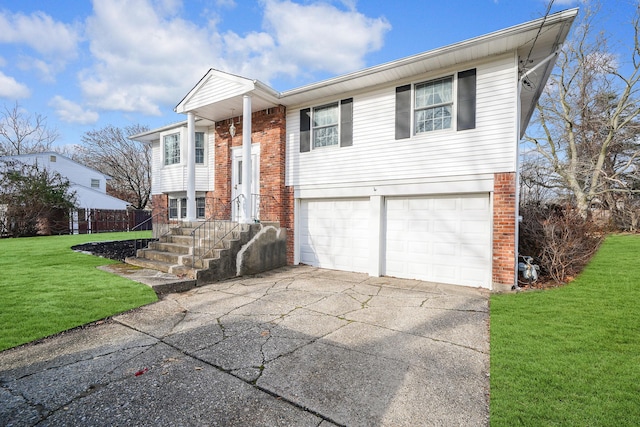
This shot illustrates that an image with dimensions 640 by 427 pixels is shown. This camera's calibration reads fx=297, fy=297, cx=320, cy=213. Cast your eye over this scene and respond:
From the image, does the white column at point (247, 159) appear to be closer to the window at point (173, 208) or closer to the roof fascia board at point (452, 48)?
the roof fascia board at point (452, 48)

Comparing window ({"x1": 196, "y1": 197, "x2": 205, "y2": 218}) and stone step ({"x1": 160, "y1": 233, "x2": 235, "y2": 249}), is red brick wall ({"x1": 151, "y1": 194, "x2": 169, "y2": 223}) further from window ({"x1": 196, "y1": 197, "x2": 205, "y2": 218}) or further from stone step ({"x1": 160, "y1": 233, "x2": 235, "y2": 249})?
stone step ({"x1": 160, "y1": 233, "x2": 235, "y2": 249})

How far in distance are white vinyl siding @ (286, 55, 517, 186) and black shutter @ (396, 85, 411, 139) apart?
13 centimetres

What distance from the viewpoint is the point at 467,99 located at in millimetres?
6438

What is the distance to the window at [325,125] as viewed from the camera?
830cm

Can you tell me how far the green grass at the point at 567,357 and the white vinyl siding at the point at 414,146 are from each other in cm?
273

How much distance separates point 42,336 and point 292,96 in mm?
7162

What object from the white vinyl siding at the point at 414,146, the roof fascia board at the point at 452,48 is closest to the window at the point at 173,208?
the white vinyl siding at the point at 414,146

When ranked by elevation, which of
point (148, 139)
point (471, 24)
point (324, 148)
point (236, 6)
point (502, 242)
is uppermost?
point (236, 6)

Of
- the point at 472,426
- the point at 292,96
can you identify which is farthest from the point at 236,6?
the point at 472,426

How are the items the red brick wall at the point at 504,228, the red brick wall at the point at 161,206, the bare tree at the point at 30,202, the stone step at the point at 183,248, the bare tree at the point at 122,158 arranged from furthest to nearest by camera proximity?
the bare tree at the point at 122,158 < the bare tree at the point at 30,202 < the red brick wall at the point at 161,206 < the stone step at the point at 183,248 < the red brick wall at the point at 504,228

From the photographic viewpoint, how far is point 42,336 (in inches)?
145

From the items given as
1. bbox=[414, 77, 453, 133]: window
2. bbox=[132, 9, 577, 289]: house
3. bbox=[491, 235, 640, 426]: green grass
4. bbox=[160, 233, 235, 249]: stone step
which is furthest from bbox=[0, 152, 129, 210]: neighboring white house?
bbox=[491, 235, 640, 426]: green grass

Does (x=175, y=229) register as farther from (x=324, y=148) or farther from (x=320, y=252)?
(x=324, y=148)

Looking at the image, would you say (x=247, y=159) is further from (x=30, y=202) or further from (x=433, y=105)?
(x=30, y=202)
